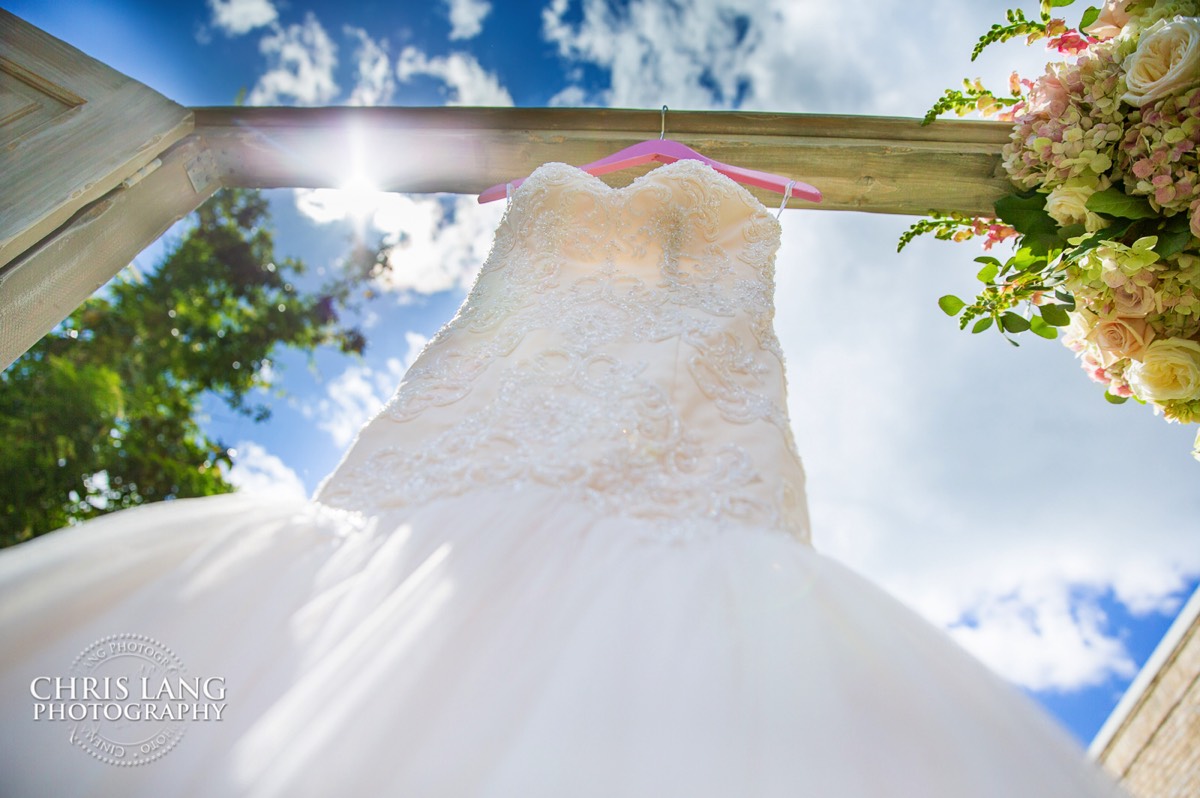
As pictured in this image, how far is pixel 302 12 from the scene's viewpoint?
3.22m

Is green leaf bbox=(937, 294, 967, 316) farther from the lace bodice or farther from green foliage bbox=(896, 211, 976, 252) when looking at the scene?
the lace bodice

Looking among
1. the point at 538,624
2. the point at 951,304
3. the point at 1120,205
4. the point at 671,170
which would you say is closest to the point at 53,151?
the point at 671,170

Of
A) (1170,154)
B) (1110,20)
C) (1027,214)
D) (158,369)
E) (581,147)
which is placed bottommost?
(1170,154)

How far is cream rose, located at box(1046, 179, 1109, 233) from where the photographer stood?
1.47 meters

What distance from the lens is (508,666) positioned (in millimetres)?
729

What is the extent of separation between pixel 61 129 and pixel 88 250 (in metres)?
0.35

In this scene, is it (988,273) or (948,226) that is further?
(948,226)

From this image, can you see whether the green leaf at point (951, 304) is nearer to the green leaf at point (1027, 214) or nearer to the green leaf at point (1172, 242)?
the green leaf at point (1027, 214)

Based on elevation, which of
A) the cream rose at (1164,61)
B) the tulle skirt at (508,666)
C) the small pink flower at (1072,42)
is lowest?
the tulle skirt at (508,666)

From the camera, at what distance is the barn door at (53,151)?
67.4 inches

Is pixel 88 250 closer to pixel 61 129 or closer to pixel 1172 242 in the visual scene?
pixel 61 129

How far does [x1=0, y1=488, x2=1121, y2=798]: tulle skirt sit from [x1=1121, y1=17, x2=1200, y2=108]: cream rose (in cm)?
125

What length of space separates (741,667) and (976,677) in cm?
28

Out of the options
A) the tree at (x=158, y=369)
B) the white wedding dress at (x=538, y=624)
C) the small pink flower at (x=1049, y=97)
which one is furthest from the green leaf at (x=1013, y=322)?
the tree at (x=158, y=369)
